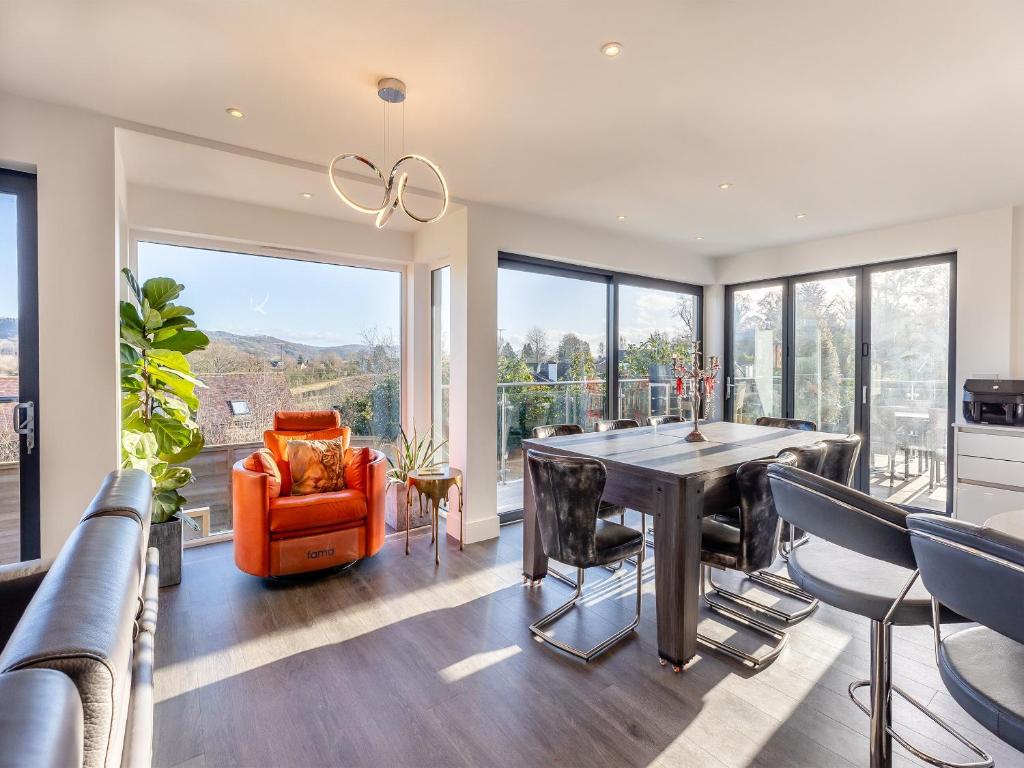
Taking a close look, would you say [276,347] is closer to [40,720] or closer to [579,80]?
[579,80]

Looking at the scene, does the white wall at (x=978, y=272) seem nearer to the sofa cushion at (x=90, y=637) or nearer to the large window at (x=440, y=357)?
the large window at (x=440, y=357)

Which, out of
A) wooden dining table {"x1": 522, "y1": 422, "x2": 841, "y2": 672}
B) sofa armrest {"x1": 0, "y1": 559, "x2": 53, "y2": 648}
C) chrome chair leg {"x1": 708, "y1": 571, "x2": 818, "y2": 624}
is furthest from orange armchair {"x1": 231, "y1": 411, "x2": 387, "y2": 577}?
chrome chair leg {"x1": 708, "y1": 571, "x2": 818, "y2": 624}

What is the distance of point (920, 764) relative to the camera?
1.79 metres

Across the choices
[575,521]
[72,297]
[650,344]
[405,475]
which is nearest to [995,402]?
[650,344]

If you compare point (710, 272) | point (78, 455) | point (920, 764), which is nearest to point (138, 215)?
point (78, 455)

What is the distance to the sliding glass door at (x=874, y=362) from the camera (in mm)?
4742

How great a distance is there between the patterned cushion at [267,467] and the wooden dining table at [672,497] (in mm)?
1646

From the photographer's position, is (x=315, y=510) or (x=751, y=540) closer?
(x=751, y=540)

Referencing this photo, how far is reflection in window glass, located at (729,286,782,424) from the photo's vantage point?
5.89 meters

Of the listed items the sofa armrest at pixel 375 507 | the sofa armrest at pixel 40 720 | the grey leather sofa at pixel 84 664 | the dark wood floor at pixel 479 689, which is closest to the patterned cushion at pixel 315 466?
the sofa armrest at pixel 375 507

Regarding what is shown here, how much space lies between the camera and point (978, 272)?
4.28 m

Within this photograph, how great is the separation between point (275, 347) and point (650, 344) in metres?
3.94

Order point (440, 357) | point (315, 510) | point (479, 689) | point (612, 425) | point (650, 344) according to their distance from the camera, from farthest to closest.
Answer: point (650, 344), point (440, 357), point (612, 425), point (315, 510), point (479, 689)

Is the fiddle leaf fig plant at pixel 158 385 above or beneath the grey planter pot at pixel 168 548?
above
